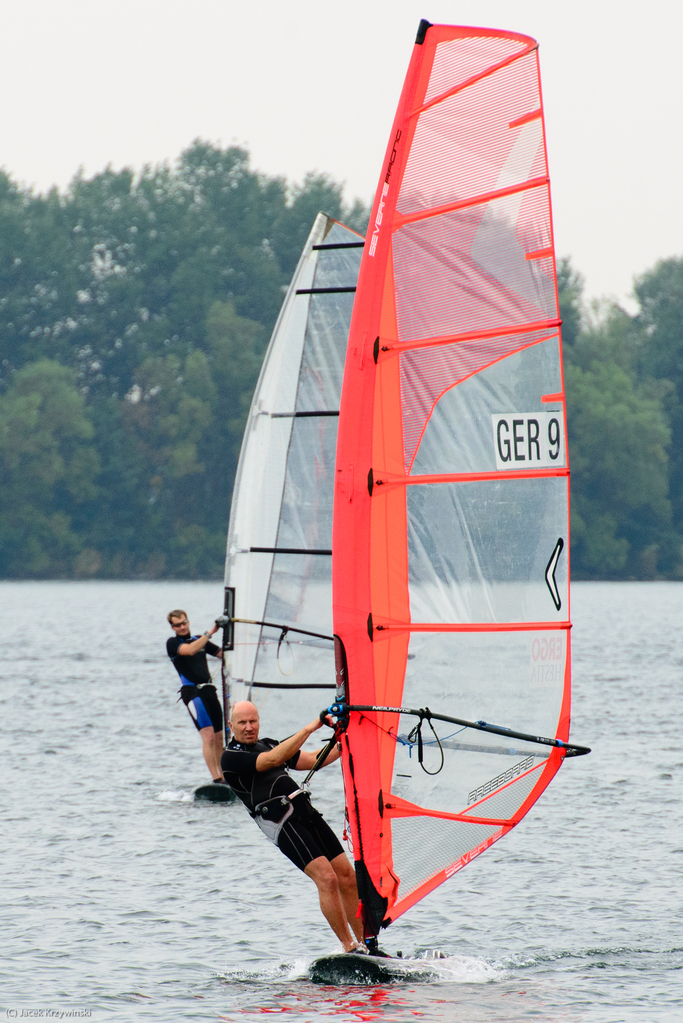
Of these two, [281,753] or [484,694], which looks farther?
[484,694]

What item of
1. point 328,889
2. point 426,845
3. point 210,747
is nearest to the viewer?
point 328,889

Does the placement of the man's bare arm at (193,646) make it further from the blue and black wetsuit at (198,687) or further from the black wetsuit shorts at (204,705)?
the black wetsuit shorts at (204,705)

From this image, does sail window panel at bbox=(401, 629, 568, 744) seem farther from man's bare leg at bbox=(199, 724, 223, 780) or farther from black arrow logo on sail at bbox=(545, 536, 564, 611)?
man's bare leg at bbox=(199, 724, 223, 780)

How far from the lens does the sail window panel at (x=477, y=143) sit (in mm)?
8062

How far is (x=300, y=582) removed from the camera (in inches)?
522

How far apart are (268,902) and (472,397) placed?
13.7 ft

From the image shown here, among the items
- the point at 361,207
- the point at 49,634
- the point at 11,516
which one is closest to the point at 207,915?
the point at 49,634

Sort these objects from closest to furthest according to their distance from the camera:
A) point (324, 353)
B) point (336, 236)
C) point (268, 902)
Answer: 1. point (268, 902)
2. point (324, 353)
3. point (336, 236)

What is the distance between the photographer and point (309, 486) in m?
13.4

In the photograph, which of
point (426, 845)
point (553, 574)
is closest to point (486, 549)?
point (553, 574)

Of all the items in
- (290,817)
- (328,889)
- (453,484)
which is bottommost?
(328,889)

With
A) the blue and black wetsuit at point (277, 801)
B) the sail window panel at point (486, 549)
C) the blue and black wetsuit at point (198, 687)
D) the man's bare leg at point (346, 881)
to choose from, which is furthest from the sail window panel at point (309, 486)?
the man's bare leg at point (346, 881)

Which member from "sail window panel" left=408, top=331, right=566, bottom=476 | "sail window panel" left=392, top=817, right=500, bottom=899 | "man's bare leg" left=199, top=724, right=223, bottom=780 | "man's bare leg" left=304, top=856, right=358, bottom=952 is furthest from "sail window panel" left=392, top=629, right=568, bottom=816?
"man's bare leg" left=199, top=724, right=223, bottom=780

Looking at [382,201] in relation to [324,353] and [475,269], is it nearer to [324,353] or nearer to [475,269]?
[475,269]
